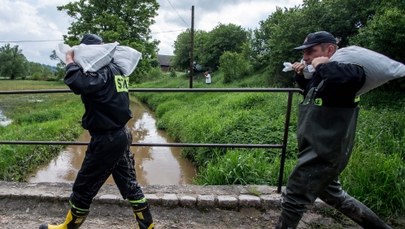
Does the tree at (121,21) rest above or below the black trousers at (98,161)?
above

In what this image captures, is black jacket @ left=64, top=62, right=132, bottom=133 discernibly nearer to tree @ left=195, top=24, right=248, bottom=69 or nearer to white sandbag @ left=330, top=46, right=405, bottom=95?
white sandbag @ left=330, top=46, right=405, bottom=95

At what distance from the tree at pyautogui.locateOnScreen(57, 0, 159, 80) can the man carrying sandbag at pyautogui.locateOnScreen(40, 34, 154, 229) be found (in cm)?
1990

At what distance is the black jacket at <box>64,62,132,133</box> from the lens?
198 centimetres

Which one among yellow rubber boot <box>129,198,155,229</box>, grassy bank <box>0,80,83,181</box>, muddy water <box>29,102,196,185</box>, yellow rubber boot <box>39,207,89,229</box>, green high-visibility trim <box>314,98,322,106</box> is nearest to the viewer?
green high-visibility trim <box>314,98,322,106</box>

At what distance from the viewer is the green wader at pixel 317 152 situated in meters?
1.96

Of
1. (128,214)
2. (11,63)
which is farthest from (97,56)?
(11,63)

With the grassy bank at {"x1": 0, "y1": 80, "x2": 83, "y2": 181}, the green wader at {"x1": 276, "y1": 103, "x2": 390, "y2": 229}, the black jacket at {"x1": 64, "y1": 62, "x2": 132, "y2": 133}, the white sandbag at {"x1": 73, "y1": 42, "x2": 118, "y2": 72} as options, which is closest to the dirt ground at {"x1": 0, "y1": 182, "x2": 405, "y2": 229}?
the green wader at {"x1": 276, "y1": 103, "x2": 390, "y2": 229}

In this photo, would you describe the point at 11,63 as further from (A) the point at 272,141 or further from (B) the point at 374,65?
(B) the point at 374,65

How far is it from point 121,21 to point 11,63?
41176mm

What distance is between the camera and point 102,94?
2055 millimetres

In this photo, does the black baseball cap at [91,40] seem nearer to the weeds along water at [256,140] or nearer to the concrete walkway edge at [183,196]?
the concrete walkway edge at [183,196]

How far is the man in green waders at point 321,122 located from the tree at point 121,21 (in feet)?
66.5

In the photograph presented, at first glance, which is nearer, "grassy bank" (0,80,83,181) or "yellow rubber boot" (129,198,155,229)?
"yellow rubber boot" (129,198,155,229)

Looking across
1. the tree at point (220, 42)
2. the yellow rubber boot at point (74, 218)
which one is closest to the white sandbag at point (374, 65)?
the yellow rubber boot at point (74, 218)
